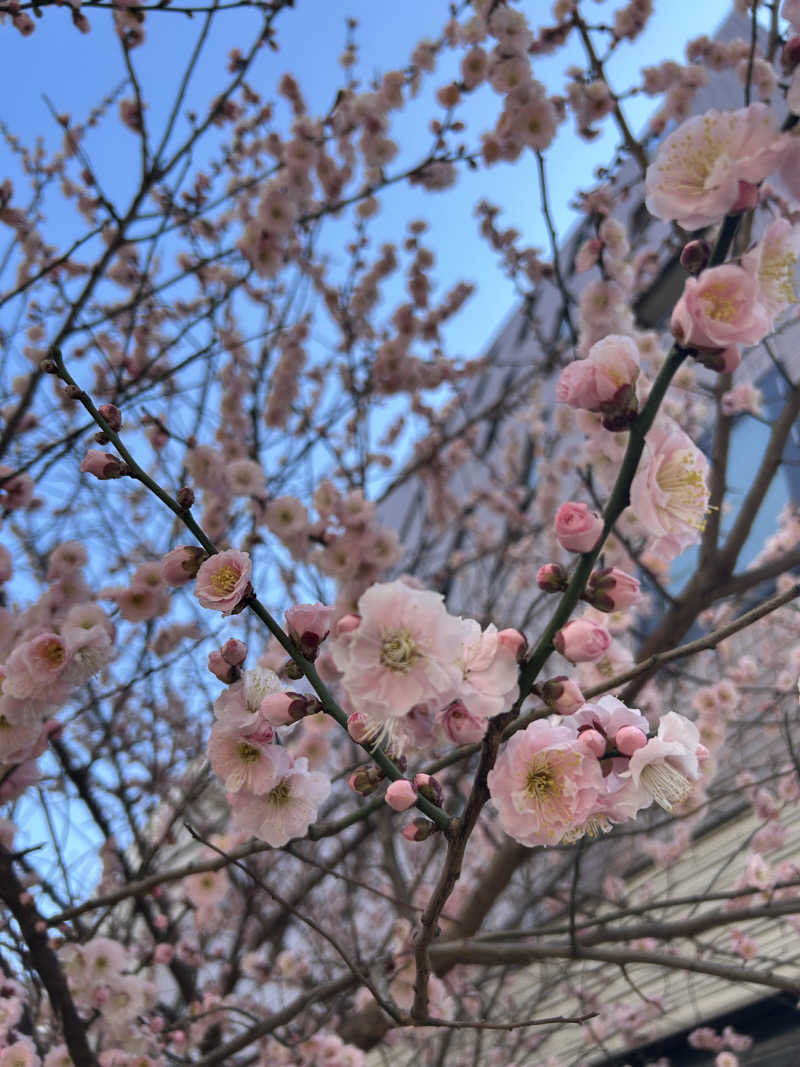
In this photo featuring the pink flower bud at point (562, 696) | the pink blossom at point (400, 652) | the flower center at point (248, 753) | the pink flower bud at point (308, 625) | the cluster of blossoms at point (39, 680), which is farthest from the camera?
the cluster of blossoms at point (39, 680)

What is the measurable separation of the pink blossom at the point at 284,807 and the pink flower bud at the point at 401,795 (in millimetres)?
345

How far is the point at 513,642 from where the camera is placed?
1127 millimetres

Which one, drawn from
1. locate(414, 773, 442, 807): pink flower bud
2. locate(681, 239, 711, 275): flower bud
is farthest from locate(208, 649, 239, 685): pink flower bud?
locate(681, 239, 711, 275): flower bud

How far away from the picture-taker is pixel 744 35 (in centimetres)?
727

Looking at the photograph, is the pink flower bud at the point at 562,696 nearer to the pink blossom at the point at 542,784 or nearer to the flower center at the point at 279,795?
the pink blossom at the point at 542,784

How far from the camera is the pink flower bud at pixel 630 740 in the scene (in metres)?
1.20

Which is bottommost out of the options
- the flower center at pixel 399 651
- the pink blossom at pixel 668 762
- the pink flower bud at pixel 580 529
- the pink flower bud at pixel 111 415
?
the pink blossom at pixel 668 762

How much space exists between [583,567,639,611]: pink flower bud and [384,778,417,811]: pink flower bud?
38cm

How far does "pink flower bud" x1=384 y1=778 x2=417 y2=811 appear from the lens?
1141 mm

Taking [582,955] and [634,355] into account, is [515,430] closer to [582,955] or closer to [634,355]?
[582,955]

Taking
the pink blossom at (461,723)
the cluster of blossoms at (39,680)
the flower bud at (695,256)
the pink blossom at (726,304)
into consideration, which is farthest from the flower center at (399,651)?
the cluster of blossoms at (39,680)

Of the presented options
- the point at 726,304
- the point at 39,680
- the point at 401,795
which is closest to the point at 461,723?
the point at 401,795

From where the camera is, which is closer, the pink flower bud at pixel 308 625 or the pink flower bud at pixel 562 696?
the pink flower bud at pixel 562 696

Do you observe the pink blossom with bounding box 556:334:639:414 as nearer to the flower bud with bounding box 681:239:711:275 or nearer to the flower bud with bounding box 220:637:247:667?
the flower bud with bounding box 681:239:711:275
